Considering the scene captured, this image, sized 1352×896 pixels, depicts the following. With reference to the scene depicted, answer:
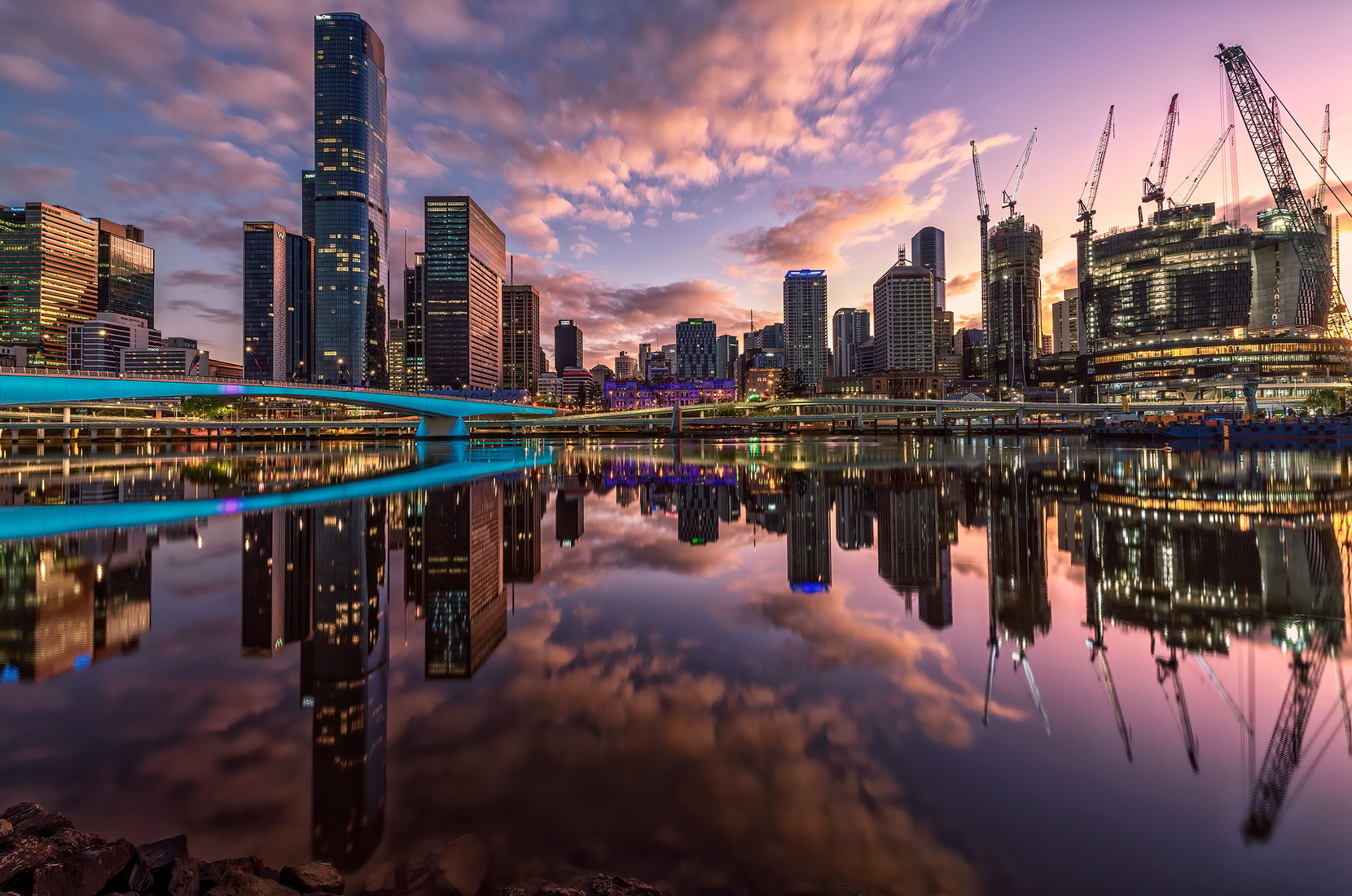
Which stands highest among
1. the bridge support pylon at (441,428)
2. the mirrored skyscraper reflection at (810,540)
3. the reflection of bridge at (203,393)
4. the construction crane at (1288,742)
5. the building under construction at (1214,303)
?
the building under construction at (1214,303)

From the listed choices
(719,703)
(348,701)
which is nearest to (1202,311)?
(719,703)

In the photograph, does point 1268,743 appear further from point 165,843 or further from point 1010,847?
point 165,843

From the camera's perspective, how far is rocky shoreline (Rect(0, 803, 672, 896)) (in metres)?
2.98

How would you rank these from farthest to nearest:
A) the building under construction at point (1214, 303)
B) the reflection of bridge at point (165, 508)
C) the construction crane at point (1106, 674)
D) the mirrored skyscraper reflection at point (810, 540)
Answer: the building under construction at point (1214, 303)
the reflection of bridge at point (165, 508)
the mirrored skyscraper reflection at point (810, 540)
the construction crane at point (1106, 674)

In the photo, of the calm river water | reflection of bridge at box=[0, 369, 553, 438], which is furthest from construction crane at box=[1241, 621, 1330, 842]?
reflection of bridge at box=[0, 369, 553, 438]

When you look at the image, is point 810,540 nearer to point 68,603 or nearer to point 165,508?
point 68,603

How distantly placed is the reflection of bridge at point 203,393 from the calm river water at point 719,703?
42721mm

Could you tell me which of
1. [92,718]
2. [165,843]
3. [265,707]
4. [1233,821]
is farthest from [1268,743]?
[92,718]

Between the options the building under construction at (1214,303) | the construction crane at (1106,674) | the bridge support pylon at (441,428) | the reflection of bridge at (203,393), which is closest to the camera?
the construction crane at (1106,674)

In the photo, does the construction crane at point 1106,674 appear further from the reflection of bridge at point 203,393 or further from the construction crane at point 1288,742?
the reflection of bridge at point 203,393

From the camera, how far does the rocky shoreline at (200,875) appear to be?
298 cm

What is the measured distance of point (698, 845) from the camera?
3562 mm

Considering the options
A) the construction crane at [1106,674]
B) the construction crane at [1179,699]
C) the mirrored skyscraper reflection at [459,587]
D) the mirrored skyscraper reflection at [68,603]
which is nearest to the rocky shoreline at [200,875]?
the mirrored skyscraper reflection at [459,587]

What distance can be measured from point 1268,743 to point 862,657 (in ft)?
10.9
